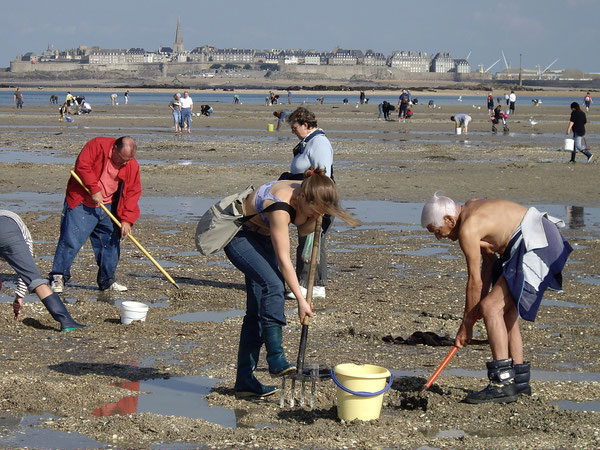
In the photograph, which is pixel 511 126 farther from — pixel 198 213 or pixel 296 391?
pixel 296 391

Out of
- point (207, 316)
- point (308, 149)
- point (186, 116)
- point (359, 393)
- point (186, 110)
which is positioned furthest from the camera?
point (186, 116)

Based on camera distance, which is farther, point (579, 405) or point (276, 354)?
point (579, 405)

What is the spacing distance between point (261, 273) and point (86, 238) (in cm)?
421

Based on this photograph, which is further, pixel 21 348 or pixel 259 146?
pixel 259 146

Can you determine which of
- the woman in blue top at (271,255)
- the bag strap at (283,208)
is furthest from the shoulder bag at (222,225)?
the bag strap at (283,208)

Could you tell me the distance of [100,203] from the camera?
32.3 feet

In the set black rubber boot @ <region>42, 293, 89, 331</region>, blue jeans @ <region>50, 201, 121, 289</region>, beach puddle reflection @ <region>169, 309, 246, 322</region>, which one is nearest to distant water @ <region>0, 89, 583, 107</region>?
blue jeans @ <region>50, 201, 121, 289</region>

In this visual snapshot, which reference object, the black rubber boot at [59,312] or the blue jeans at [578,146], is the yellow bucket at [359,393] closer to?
the black rubber boot at [59,312]

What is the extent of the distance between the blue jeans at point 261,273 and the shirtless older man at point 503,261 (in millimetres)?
1045

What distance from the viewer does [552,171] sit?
2333 cm

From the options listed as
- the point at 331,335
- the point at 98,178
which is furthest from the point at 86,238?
the point at 331,335

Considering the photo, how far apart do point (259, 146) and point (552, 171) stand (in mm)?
11004

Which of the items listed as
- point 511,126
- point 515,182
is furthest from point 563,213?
A: point 511,126

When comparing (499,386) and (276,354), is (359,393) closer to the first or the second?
(276,354)
